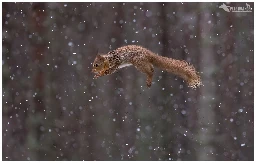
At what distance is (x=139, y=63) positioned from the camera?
0.67 m

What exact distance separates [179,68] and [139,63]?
0.10 meters

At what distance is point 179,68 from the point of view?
2.43 feet

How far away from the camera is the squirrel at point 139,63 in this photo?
0.65 meters

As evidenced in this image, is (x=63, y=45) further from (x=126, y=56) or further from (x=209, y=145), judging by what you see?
(x=126, y=56)

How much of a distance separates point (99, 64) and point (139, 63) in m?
0.07

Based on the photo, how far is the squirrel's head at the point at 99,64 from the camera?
652 mm

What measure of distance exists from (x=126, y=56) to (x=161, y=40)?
2.64 feet

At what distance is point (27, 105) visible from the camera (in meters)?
1.66

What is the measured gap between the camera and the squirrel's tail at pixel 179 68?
716 millimetres

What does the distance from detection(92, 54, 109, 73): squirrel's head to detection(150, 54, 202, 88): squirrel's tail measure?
0.33 ft

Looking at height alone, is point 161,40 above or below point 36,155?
above

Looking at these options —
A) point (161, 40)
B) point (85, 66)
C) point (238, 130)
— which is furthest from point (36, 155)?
point (238, 130)

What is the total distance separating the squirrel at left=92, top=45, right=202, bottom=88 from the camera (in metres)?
0.65

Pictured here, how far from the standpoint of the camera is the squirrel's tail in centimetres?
72
